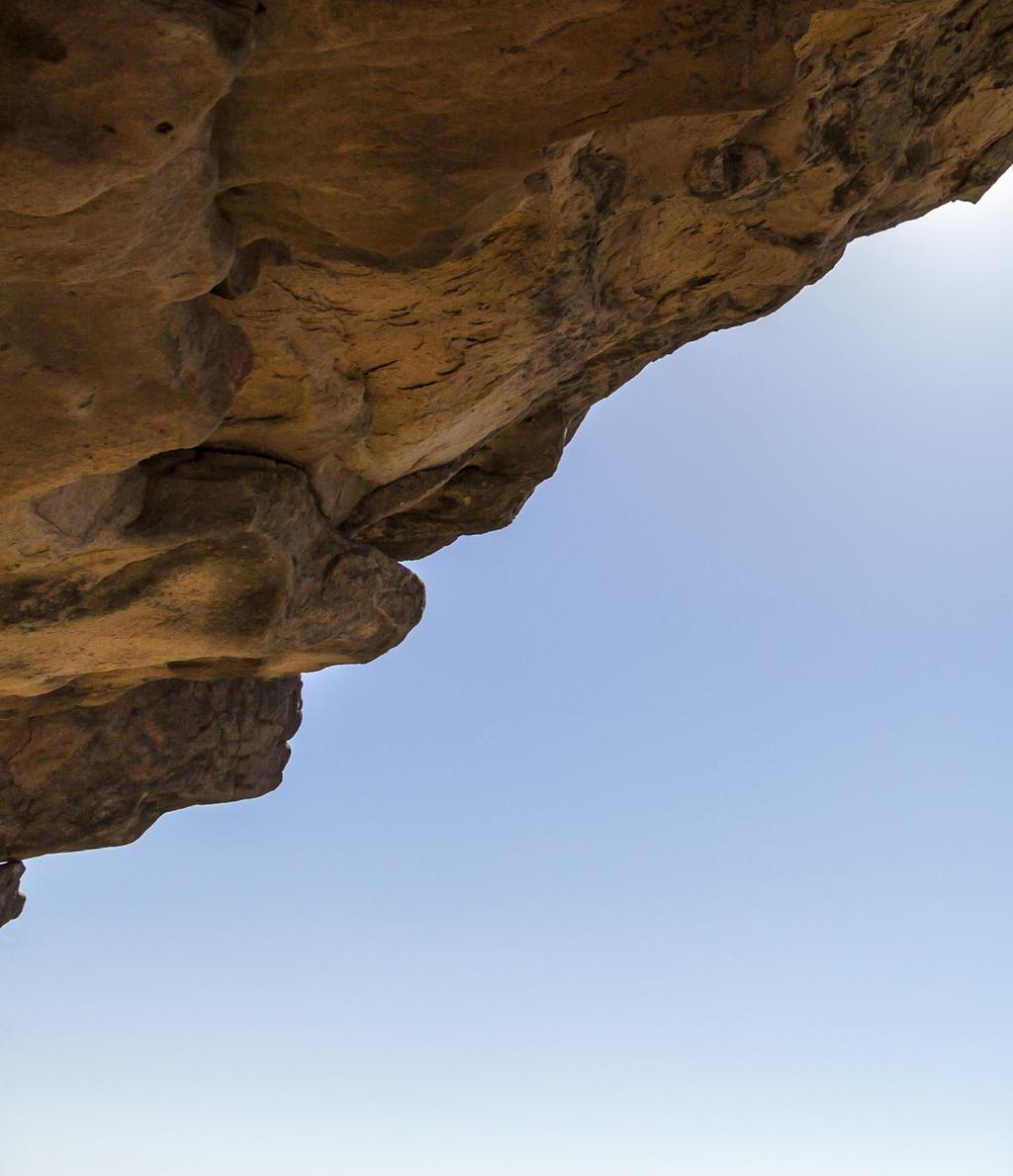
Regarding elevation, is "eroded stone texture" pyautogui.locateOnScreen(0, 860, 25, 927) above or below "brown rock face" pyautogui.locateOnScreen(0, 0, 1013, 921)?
below

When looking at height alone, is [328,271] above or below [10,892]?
above

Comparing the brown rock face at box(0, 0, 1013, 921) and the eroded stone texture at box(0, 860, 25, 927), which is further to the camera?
the eroded stone texture at box(0, 860, 25, 927)

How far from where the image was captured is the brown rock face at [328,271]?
4289mm

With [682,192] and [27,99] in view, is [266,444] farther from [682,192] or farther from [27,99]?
[27,99]

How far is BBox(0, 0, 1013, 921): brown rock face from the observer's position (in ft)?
14.1

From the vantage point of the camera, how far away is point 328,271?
22.1 ft

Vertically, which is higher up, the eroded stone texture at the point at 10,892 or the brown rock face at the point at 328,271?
the brown rock face at the point at 328,271

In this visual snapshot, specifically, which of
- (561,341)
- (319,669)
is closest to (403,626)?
(319,669)

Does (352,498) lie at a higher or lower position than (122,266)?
higher

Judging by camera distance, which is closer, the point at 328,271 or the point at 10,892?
the point at 328,271

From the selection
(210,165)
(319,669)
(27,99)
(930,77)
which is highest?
(930,77)

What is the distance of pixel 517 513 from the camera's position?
1055 centimetres

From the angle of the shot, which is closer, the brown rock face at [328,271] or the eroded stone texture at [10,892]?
the brown rock face at [328,271]

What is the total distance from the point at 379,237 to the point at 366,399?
9.58ft
